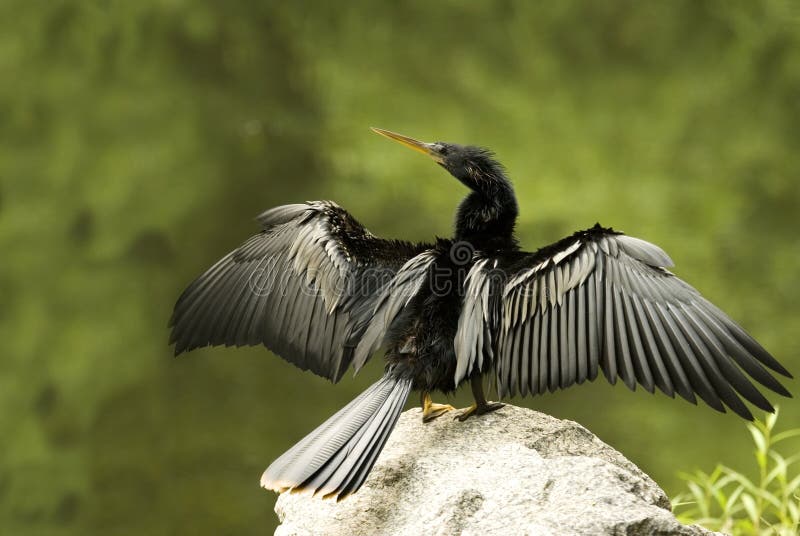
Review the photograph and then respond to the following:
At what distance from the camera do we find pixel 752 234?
4926 mm

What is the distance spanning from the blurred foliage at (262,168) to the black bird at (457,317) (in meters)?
2.11

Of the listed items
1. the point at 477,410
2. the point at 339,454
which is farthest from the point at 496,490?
the point at 477,410

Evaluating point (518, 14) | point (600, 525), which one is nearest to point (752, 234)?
point (518, 14)

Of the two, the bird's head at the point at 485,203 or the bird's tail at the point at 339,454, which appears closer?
the bird's tail at the point at 339,454

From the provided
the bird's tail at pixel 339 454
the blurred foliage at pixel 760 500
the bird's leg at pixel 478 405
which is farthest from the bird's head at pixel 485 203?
the blurred foliage at pixel 760 500

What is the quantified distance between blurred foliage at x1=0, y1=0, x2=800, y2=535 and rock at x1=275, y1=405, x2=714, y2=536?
250cm

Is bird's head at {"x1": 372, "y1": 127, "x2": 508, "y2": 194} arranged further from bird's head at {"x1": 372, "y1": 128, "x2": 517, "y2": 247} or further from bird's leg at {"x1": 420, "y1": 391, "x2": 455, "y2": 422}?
bird's leg at {"x1": 420, "y1": 391, "x2": 455, "y2": 422}

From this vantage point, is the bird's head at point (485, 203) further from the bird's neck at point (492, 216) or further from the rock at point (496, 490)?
the rock at point (496, 490)

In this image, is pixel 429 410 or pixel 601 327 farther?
pixel 429 410

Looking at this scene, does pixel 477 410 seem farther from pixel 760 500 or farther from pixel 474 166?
pixel 760 500

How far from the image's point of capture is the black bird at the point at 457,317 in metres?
2.21

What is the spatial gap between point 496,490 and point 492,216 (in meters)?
0.93

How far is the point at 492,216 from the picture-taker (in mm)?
2775

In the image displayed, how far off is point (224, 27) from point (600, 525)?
13.1ft
